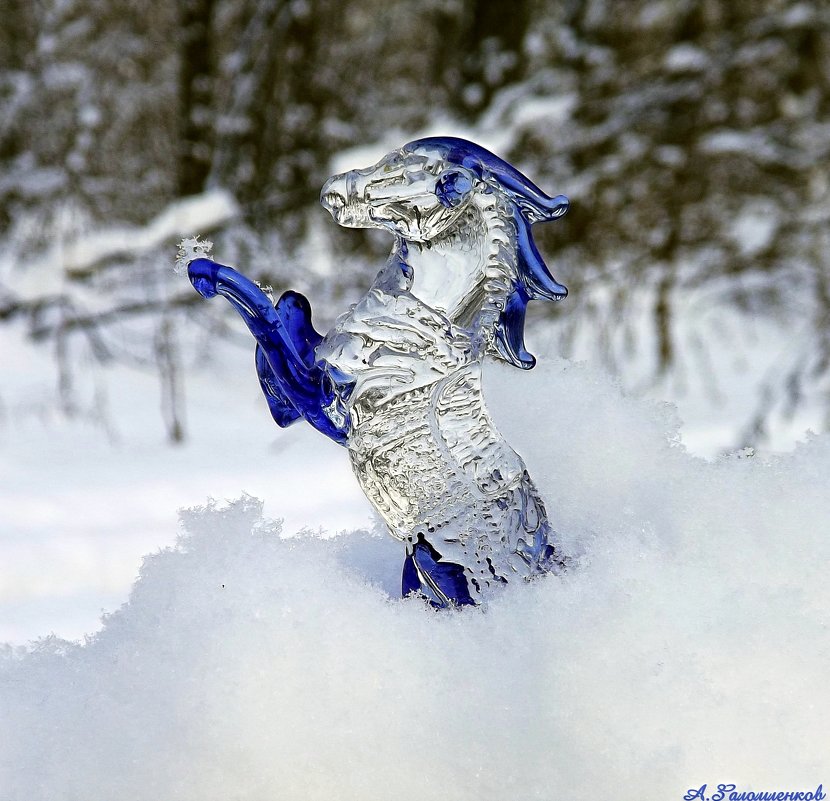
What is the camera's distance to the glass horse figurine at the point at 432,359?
0.66 m

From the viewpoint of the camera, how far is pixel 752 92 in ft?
8.09

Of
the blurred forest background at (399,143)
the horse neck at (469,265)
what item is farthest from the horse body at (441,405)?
the blurred forest background at (399,143)

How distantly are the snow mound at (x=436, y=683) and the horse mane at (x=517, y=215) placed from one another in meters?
0.15

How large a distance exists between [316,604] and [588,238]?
200 cm

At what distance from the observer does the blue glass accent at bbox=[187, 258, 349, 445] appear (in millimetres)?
641

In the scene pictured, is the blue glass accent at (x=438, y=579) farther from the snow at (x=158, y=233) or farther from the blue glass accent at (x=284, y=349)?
the snow at (x=158, y=233)

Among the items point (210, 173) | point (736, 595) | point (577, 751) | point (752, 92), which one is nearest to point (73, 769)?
point (577, 751)

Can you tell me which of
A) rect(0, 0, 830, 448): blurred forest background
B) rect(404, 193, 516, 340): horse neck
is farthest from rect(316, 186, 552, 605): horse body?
rect(0, 0, 830, 448): blurred forest background

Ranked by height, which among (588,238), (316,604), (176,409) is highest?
(316,604)

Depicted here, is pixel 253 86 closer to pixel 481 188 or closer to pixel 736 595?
pixel 481 188

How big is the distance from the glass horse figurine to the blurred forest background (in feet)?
5.42

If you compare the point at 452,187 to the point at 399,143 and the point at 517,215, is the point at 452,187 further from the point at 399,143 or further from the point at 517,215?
the point at 399,143

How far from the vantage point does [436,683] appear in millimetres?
570

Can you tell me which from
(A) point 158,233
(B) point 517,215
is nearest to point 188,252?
(B) point 517,215
